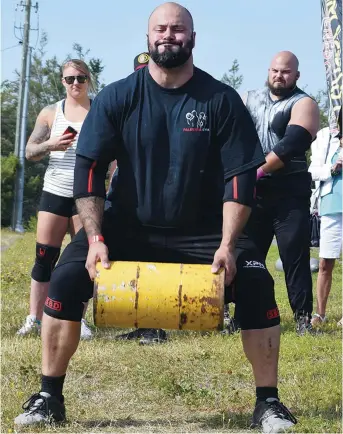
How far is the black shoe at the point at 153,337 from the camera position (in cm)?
683

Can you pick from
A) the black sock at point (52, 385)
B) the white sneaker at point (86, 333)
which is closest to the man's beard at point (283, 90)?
the white sneaker at point (86, 333)

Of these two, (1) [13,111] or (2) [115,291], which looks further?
(1) [13,111]

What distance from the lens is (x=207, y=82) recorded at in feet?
15.5

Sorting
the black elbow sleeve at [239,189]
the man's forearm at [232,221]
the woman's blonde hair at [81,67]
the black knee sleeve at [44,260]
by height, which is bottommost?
the black knee sleeve at [44,260]

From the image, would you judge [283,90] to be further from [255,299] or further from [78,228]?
[255,299]

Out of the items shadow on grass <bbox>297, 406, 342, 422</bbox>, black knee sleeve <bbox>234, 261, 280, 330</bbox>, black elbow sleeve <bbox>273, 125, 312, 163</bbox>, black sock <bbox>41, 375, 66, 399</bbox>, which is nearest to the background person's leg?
black elbow sleeve <bbox>273, 125, 312, 163</bbox>

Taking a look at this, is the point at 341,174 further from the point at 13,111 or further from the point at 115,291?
the point at 13,111

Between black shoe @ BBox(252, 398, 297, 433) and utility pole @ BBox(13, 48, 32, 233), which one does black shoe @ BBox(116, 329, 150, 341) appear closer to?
black shoe @ BBox(252, 398, 297, 433)

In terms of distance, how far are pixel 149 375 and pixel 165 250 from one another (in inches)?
49.4

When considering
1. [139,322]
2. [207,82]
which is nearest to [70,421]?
[139,322]

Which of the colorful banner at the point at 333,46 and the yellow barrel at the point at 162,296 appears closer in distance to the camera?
the yellow barrel at the point at 162,296

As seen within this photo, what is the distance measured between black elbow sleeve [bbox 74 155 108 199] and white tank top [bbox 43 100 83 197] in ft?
7.48

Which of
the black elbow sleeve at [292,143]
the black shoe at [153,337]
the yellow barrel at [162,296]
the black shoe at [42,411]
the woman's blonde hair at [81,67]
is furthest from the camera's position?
the woman's blonde hair at [81,67]

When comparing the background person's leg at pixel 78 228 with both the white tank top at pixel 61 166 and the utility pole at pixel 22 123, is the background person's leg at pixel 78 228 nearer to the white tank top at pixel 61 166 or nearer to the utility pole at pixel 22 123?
the white tank top at pixel 61 166
